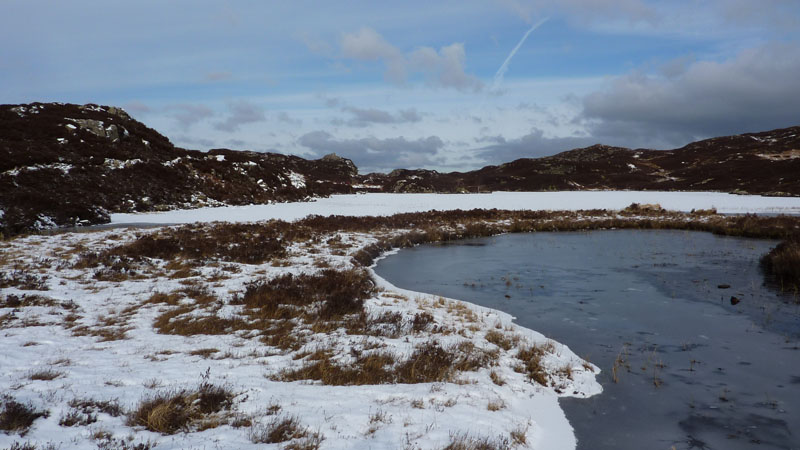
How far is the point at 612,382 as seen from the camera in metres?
7.81

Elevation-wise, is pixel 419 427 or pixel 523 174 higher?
pixel 523 174

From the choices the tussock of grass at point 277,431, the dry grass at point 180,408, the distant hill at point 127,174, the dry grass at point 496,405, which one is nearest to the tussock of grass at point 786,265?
the dry grass at point 496,405

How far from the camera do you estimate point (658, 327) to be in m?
10.7

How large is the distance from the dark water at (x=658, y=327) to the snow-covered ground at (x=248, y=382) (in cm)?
82

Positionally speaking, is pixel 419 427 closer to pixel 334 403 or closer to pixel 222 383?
pixel 334 403

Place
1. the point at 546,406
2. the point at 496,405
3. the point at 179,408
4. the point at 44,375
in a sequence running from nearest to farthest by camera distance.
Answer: the point at 179,408 < the point at 44,375 < the point at 496,405 < the point at 546,406

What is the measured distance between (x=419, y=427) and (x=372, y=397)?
3.71 feet

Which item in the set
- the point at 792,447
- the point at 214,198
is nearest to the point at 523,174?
the point at 214,198

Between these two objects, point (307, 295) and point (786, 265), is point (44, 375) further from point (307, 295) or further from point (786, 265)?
point (786, 265)

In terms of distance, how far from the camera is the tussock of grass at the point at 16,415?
4.48 m

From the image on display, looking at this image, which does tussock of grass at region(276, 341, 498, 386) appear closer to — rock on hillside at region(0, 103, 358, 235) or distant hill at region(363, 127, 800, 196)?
rock on hillside at region(0, 103, 358, 235)

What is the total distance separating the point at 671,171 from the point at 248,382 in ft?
350

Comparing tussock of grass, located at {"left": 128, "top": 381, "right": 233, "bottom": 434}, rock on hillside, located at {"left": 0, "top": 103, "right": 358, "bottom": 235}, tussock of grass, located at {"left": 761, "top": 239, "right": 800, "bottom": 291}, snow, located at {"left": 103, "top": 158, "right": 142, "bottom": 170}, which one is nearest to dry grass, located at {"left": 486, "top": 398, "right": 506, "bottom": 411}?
tussock of grass, located at {"left": 128, "top": 381, "right": 233, "bottom": 434}

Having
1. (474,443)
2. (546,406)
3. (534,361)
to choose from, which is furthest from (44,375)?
(534,361)
